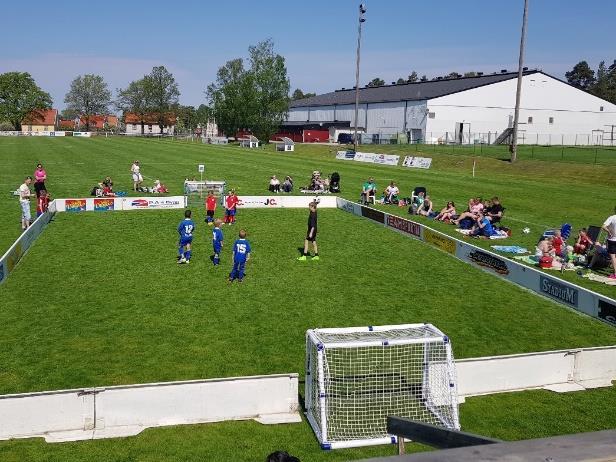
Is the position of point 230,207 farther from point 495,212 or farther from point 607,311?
point 607,311

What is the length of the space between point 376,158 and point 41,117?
115083 millimetres

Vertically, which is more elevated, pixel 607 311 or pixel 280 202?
pixel 280 202

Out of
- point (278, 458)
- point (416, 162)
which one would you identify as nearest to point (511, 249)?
point (278, 458)

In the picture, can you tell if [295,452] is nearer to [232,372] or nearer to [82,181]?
[232,372]

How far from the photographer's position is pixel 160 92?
138 m

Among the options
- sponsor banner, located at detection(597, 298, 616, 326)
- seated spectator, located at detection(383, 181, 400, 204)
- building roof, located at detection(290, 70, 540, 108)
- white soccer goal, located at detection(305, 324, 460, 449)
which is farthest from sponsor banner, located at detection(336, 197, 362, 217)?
building roof, located at detection(290, 70, 540, 108)

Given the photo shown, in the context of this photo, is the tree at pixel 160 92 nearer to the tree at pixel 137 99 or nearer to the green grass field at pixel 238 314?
the tree at pixel 137 99

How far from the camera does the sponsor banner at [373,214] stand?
26.9 metres

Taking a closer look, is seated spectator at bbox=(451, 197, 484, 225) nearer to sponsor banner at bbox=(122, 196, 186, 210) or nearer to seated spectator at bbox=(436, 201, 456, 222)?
seated spectator at bbox=(436, 201, 456, 222)

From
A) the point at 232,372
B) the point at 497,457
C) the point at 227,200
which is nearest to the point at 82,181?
the point at 227,200

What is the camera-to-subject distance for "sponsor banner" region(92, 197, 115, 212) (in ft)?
95.1

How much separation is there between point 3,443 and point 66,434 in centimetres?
86

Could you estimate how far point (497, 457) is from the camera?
6.84 feet

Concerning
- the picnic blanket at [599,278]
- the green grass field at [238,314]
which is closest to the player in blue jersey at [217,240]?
the green grass field at [238,314]
